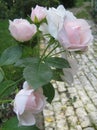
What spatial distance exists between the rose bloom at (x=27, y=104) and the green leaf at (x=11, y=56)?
115 millimetres

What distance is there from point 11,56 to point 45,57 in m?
0.10

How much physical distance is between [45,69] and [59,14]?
157mm

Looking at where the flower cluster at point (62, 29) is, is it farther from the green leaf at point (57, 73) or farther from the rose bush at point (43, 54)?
the green leaf at point (57, 73)

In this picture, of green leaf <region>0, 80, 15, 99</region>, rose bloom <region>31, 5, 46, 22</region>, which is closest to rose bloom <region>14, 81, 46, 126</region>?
green leaf <region>0, 80, 15, 99</region>

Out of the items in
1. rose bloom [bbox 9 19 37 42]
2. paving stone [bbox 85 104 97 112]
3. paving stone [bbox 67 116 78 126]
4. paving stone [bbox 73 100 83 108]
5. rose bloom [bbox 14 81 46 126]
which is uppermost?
rose bloom [bbox 9 19 37 42]

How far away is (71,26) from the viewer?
1.17 metres

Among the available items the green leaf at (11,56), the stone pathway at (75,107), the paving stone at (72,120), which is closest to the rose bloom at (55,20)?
the green leaf at (11,56)

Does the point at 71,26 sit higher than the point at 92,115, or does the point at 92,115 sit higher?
the point at 71,26

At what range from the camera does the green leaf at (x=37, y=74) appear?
43.8 inches

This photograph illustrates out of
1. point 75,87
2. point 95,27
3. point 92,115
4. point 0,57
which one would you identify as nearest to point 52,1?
point 95,27

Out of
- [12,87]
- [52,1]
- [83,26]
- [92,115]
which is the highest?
[83,26]

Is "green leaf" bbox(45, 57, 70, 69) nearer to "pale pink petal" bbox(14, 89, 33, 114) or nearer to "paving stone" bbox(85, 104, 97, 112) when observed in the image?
"pale pink petal" bbox(14, 89, 33, 114)

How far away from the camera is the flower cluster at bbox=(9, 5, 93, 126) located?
1.13 meters

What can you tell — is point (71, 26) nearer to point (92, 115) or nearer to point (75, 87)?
point (92, 115)
